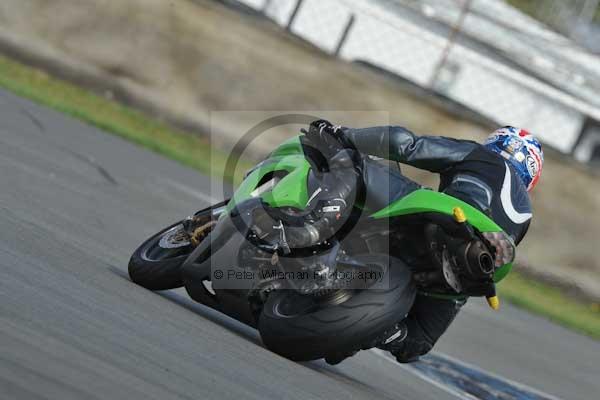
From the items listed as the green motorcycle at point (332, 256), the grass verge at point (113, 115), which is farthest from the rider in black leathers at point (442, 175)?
the grass verge at point (113, 115)

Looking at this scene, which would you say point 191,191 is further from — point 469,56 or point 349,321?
point 349,321

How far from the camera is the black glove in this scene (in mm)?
6125

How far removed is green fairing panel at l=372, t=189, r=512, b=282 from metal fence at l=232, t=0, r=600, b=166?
11.4 metres

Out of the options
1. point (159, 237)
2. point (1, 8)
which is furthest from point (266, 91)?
point (159, 237)

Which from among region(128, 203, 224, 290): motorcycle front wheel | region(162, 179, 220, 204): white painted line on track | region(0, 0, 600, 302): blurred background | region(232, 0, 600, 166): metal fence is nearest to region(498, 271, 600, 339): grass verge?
region(0, 0, 600, 302): blurred background

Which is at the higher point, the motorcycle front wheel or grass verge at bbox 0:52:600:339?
the motorcycle front wheel

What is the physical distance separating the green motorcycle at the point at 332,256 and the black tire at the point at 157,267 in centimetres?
27

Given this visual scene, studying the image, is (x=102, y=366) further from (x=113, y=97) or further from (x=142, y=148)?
(x=113, y=97)

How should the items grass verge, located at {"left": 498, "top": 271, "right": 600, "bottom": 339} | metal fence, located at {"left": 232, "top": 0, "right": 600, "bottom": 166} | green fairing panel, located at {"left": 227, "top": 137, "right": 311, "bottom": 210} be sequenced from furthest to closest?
metal fence, located at {"left": 232, "top": 0, "right": 600, "bottom": 166} → grass verge, located at {"left": 498, "top": 271, "right": 600, "bottom": 339} → green fairing panel, located at {"left": 227, "top": 137, "right": 311, "bottom": 210}

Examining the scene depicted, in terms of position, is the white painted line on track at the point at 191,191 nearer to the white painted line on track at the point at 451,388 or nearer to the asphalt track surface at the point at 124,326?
the asphalt track surface at the point at 124,326

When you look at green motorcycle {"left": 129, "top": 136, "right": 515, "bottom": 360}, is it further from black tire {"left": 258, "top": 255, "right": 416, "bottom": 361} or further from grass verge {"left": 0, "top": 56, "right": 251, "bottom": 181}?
grass verge {"left": 0, "top": 56, "right": 251, "bottom": 181}

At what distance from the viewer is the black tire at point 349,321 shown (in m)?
5.66

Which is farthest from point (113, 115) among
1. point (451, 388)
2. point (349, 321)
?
Answer: point (349, 321)

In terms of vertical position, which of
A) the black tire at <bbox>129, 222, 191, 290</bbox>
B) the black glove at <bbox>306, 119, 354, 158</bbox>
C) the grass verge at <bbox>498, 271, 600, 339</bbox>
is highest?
the black glove at <bbox>306, 119, 354, 158</bbox>
